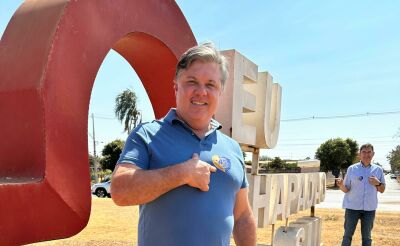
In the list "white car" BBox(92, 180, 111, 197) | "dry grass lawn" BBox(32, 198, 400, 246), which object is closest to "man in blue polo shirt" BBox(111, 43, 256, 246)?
"dry grass lawn" BBox(32, 198, 400, 246)

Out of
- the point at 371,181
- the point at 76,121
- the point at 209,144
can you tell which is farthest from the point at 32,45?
the point at 371,181

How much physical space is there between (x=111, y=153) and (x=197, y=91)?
40.1m

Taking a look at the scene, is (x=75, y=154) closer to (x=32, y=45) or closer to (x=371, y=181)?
(x=32, y=45)

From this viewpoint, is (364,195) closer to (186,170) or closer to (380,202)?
(186,170)

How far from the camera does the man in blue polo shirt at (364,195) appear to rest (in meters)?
5.92

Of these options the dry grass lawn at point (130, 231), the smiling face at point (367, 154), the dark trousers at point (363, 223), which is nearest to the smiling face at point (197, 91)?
the smiling face at point (367, 154)

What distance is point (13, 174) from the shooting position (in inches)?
95.7

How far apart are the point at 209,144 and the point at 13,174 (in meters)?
1.26

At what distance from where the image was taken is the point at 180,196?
1712 mm

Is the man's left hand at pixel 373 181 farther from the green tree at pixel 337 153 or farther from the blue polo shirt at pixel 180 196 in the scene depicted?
the green tree at pixel 337 153

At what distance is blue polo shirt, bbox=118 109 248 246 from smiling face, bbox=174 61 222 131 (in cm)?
6

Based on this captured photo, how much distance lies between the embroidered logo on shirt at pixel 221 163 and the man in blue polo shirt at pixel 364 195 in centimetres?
463

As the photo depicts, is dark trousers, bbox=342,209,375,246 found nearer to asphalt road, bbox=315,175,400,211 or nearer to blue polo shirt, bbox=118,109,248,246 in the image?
blue polo shirt, bbox=118,109,248,246

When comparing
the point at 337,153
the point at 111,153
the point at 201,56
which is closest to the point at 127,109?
the point at 111,153
